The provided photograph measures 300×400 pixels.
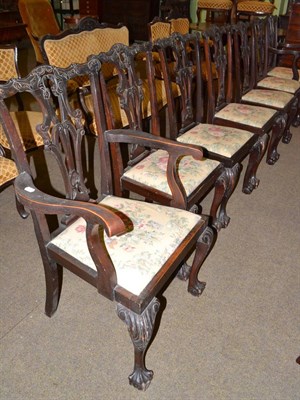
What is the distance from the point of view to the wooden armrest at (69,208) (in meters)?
0.92

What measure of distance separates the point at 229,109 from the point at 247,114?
0.46 ft

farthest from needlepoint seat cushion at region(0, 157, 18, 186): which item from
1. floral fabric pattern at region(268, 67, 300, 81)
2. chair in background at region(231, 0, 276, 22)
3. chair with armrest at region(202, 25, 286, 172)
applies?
chair in background at region(231, 0, 276, 22)

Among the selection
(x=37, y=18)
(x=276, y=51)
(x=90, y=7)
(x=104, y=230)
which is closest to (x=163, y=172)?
(x=104, y=230)

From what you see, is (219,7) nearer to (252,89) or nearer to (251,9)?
(251,9)

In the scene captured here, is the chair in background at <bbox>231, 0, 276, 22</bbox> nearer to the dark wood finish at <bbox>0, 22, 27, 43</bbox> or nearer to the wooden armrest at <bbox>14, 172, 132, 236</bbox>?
the dark wood finish at <bbox>0, 22, 27, 43</bbox>

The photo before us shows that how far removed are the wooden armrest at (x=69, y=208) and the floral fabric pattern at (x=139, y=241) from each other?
0.50ft

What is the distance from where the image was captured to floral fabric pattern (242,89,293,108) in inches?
103

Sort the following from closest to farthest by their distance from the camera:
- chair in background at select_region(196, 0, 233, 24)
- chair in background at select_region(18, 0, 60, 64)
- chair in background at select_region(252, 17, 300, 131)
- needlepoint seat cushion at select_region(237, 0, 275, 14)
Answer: chair in background at select_region(252, 17, 300, 131) → chair in background at select_region(18, 0, 60, 64) → needlepoint seat cushion at select_region(237, 0, 275, 14) → chair in background at select_region(196, 0, 233, 24)

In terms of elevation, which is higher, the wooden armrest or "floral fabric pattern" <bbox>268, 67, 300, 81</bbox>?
the wooden armrest

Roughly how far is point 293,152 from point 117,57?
204 centimetres

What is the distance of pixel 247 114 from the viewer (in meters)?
2.34

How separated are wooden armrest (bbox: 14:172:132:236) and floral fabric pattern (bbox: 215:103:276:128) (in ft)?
5.03

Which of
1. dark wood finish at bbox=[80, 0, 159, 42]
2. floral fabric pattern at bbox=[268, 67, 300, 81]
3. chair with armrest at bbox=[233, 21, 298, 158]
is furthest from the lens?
dark wood finish at bbox=[80, 0, 159, 42]

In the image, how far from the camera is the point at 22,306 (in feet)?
5.11
